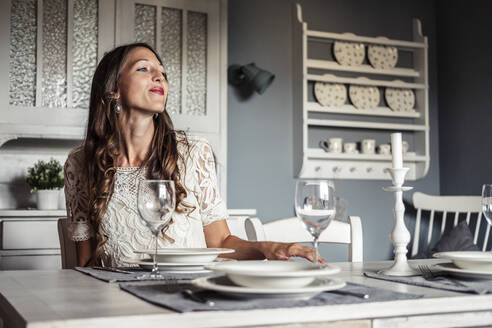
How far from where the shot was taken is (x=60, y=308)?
2.76 ft

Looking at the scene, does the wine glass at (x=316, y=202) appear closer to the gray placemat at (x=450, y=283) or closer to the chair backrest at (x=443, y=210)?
the gray placemat at (x=450, y=283)

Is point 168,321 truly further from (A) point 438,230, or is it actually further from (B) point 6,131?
(A) point 438,230

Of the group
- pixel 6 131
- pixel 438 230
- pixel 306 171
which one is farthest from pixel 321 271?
pixel 438 230

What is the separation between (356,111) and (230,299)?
2.99m

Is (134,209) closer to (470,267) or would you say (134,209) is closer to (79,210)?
(79,210)

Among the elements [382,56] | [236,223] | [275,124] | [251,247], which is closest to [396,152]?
[251,247]

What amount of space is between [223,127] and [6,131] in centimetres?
106

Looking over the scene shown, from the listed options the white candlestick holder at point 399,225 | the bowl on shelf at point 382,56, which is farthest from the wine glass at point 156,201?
the bowl on shelf at point 382,56

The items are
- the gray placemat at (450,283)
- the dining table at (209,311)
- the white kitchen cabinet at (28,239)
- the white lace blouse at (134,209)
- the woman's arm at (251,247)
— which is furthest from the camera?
the white kitchen cabinet at (28,239)

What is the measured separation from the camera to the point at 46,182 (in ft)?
9.82

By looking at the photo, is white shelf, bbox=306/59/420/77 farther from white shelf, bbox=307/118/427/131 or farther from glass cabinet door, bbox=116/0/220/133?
glass cabinet door, bbox=116/0/220/133

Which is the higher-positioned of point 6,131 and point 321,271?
point 6,131

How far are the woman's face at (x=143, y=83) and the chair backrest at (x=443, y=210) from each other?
86.7 inches

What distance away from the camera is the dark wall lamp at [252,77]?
3389 mm
